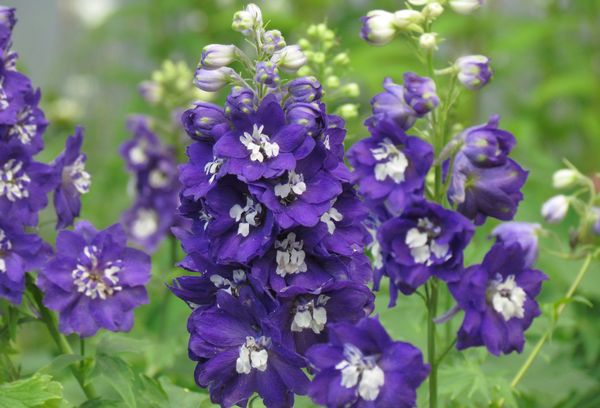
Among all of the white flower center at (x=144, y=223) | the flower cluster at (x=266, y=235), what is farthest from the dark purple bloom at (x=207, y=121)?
the white flower center at (x=144, y=223)

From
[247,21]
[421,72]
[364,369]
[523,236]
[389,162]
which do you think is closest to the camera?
[364,369]

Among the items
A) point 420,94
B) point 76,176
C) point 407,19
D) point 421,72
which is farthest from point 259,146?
point 421,72

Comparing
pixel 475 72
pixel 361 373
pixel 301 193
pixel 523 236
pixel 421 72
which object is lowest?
pixel 421 72

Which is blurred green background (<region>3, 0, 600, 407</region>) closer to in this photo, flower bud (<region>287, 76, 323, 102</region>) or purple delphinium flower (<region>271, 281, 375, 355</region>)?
purple delphinium flower (<region>271, 281, 375, 355</region>)

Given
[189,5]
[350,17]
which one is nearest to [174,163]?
[189,5]

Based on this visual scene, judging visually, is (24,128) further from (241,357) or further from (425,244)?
(425,244)

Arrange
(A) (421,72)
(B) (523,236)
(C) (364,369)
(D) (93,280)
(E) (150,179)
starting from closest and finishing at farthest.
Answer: (C) (364,369) < (B) (523,236) < (D) (93,280) < (E) (150,179) < (A) (421,72)

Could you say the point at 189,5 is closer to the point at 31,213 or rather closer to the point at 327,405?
the point at 31,213

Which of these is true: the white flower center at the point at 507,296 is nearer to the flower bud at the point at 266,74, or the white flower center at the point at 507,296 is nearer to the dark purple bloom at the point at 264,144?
the dark purple bloom at the point at 264,144
